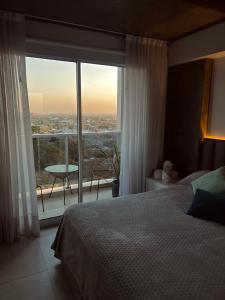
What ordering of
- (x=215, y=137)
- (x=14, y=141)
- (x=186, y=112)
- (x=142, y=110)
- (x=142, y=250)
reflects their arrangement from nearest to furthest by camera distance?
(x=142, y=250)
(x=14, y=141)
(x=215, y=137)
(x=186, y=112)
(x=142, y=110)

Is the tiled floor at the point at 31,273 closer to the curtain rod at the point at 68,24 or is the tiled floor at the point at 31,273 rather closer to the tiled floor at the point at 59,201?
the tiled floor at the point at 59,201

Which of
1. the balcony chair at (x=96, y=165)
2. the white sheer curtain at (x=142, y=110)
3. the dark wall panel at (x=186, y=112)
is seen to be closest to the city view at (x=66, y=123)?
the balcony chair at (x=96, y=165)

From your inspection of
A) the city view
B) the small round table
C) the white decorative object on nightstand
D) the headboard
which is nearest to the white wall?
the headboard

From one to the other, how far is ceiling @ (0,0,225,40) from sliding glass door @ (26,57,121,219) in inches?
23.1

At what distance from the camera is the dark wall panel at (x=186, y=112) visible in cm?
293

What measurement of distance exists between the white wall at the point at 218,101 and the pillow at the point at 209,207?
121 centimetres

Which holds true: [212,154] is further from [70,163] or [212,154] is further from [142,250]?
[70,163]

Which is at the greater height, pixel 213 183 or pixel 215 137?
pixel 215 137

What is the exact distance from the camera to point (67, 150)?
3.53 metres

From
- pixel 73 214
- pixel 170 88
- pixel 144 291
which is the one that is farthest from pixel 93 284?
pixel 170 88

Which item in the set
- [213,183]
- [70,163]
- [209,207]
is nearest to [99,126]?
[70,163]

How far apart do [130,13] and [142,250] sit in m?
2.34

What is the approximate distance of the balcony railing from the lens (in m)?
3.30

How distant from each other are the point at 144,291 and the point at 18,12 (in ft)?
9.21
